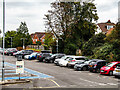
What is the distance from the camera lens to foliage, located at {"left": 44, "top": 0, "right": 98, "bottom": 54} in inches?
1687

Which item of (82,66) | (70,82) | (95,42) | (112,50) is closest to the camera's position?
(70,82)

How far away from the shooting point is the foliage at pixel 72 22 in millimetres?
42844

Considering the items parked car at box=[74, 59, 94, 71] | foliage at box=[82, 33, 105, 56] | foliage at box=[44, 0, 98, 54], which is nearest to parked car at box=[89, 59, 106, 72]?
parked car at box=[74, 59, 94, 71]

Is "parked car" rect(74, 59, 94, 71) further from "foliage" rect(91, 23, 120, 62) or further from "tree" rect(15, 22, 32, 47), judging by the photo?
"tree" rect(15, 22, 32, 47)

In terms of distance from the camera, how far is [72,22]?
4338 cm

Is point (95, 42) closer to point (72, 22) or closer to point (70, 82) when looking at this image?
point (72, 22)

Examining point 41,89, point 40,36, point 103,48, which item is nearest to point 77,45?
point 103,48

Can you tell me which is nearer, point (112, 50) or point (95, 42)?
point (112, 50)

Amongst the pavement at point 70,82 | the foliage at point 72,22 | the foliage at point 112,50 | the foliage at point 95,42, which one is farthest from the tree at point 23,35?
the pavement at point 70,82

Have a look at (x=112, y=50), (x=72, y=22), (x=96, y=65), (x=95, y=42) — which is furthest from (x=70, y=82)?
(x=72, y=22)

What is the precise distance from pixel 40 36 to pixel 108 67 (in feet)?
283

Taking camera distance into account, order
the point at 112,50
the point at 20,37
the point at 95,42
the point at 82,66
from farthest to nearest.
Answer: the point at 20,37 → the point at 95,42 → the point at 112,50 → the point at 82,66

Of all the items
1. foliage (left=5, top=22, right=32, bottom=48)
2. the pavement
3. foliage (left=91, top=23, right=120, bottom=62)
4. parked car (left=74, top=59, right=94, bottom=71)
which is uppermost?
foliage (left=5, top=22, right=32, bottom=48)

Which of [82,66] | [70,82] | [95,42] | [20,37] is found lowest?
[70,82]
